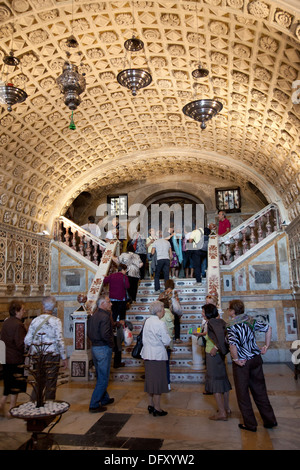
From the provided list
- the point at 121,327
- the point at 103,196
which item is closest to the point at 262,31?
the point at 121,327

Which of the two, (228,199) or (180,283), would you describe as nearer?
(180,283)

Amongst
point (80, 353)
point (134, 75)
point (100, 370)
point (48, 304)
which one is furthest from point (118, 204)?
point (48, 304)

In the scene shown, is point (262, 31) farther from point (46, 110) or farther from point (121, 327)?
point (121, 327)

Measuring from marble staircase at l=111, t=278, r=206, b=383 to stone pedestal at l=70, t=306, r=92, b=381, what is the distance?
592mm

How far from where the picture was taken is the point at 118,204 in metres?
15.8

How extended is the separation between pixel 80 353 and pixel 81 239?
5.22m

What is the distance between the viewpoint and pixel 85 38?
720 cm

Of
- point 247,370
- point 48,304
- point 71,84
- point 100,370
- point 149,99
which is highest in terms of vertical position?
point 149,99

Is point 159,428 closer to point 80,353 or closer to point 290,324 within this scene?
point 80,353

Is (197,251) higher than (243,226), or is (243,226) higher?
(243,226)

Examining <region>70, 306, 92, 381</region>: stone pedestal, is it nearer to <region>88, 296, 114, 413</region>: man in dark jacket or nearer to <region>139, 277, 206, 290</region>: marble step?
<region>88, 296, 114, 413</region>: man in dark jacket

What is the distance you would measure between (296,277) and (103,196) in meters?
8.72

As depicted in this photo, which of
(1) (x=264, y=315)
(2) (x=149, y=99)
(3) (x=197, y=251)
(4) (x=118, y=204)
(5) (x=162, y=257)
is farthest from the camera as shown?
(4) (x=118, y=204)

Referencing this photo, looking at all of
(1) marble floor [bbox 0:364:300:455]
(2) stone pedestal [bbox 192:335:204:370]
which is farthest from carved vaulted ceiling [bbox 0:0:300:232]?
(1) marble floor [bbox 0:364:300:455]
